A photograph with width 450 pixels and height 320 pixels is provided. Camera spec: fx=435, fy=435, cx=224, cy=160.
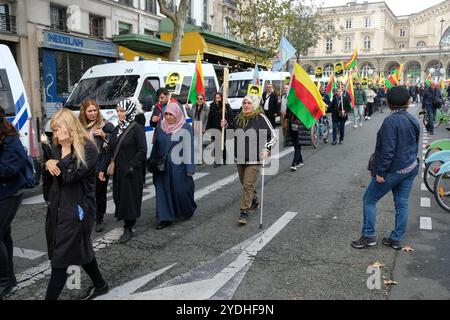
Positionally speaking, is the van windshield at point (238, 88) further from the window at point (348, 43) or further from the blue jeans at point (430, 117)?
the window at point (348, 43)

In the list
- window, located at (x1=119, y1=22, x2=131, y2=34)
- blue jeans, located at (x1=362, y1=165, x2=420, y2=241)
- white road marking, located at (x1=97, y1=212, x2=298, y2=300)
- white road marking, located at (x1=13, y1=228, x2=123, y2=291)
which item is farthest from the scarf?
window, located at (x1=119, y1=22, x2=131, y2=34)

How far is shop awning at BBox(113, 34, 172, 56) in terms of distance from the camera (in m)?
19.6

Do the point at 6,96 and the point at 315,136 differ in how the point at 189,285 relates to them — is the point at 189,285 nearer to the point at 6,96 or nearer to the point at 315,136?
the point at 6,96

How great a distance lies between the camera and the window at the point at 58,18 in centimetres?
1758

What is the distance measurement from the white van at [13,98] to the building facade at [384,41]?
64355mm

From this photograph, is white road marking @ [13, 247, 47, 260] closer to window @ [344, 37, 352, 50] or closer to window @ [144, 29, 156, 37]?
window @ [144, 29, 156, 37]

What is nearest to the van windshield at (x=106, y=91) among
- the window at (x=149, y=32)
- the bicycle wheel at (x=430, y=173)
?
the bicycle wheel at (x=430, y=173)

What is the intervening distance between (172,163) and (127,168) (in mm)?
765

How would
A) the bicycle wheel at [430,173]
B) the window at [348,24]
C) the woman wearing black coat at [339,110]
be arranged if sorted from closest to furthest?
the bicycle wheel at [430,173], the woman wearing black coat at [339,110], the window at [348,24]

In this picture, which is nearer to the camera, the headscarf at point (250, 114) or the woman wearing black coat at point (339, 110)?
the headscarf at point (250, 114)

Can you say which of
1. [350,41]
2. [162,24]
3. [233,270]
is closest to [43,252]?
[233,270]

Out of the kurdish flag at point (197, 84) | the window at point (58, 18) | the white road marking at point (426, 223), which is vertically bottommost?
the white road marking at point (426, 223)

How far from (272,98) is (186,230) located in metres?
7.69
